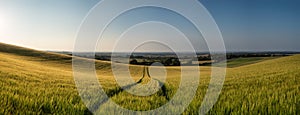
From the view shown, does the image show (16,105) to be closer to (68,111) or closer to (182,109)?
(68,111)

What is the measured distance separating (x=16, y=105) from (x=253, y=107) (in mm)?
3803

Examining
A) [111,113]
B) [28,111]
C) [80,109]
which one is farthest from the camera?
[80,109]

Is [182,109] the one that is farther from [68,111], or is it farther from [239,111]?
[68,111]

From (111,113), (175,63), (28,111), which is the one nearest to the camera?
(28,111)

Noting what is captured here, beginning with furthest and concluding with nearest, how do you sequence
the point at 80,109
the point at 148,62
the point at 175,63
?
1. the point at 175,63
2. the point at 148,62
3. the point at 80,109

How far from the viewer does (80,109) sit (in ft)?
14.0

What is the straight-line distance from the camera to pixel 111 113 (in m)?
4.02

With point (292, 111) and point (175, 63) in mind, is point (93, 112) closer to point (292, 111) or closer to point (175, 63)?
point (292, 111)

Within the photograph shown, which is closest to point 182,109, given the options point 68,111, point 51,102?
point 68,111

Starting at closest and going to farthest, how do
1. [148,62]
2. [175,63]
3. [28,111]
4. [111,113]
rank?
[28,111] → [111,113] → [148,62] → [175,63]

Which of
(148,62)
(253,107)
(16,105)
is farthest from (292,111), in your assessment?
(148,62)

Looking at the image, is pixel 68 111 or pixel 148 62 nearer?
pixel 68 111

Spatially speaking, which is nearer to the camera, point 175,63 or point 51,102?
point 51,102

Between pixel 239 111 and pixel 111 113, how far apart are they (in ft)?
6.56
